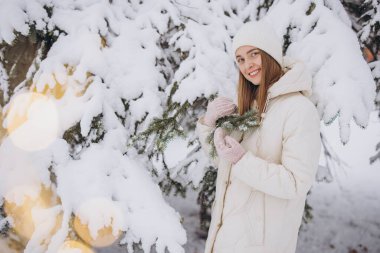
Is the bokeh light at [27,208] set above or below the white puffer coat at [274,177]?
below

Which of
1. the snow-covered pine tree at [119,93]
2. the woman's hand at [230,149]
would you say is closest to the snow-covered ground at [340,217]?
the snow-covered pine tree at [119,93]

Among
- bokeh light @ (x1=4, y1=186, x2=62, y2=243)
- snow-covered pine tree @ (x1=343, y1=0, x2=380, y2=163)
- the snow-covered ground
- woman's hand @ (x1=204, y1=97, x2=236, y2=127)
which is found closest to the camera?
woman's hand @ (x1=204, y1=97, x2=236, y2=127)

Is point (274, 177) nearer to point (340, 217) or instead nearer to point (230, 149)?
point (230, 149)

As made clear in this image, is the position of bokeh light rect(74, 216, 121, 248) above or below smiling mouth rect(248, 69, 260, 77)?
below

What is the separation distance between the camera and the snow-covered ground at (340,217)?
6027 mm

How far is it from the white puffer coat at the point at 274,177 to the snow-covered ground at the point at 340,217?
128 inches

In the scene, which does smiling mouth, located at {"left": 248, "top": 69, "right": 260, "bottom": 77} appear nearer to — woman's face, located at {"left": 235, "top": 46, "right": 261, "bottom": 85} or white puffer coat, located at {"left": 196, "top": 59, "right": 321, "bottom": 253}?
woman's face, located at {"left": 235, "top": 46, "right": 261, "bottom": 85}

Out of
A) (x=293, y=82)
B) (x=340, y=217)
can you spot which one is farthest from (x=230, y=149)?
(x=340, y=217)

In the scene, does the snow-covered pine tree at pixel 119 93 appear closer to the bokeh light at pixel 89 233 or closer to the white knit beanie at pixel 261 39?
the bokeh light at pixel 89 233

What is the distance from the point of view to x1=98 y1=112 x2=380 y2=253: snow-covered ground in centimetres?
603

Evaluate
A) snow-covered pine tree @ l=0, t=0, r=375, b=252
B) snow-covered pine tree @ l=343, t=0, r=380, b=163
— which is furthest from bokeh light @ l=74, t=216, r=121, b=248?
snow-covered pine tree @ l=343, t=0, r=380, b=163

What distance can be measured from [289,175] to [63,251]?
2.04m

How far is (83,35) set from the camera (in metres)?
3.36

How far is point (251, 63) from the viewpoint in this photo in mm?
2498
